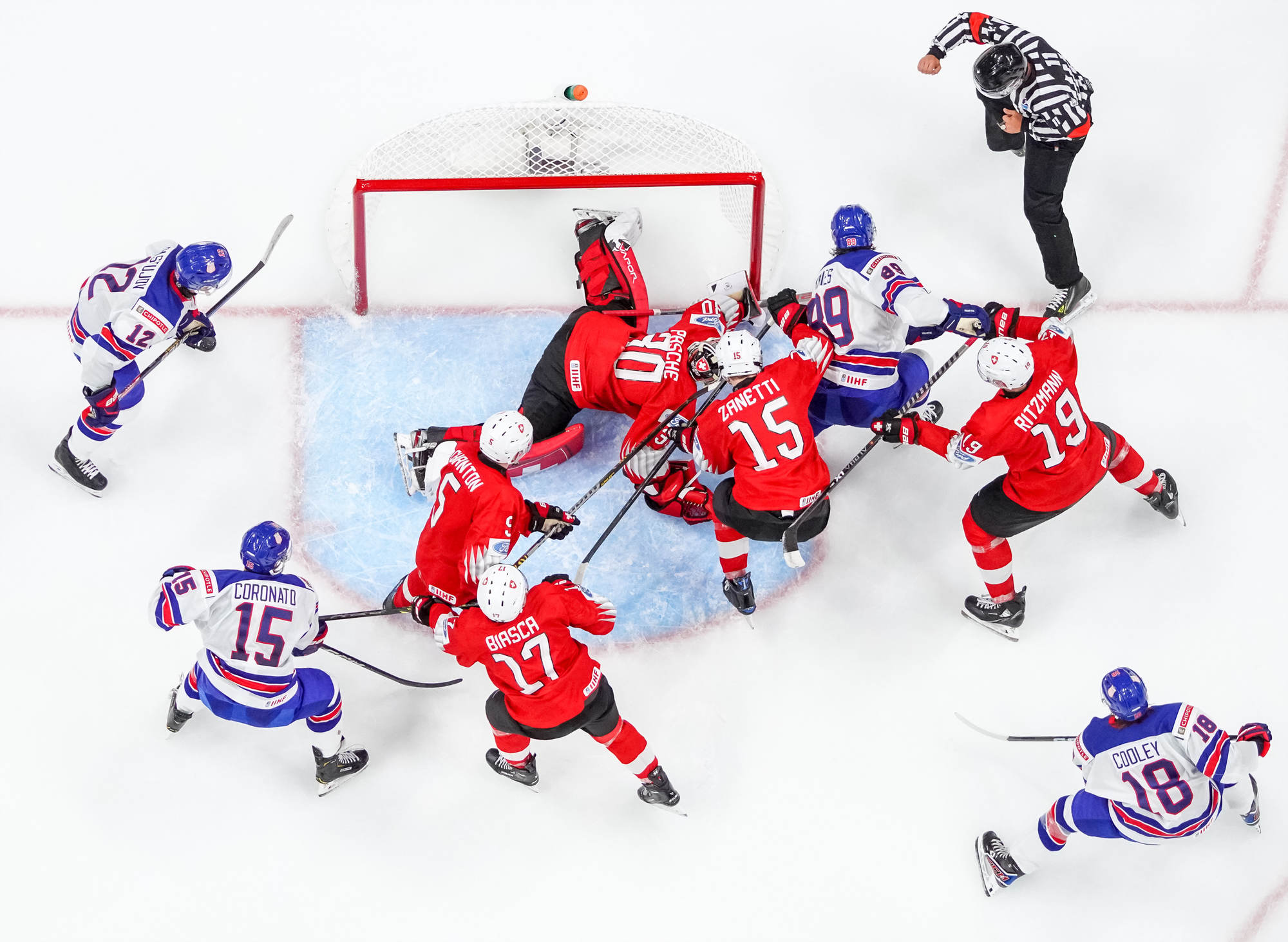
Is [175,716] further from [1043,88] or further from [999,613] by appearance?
[1043,88]

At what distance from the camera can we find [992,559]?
213 inches

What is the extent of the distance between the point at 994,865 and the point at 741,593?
146 cm

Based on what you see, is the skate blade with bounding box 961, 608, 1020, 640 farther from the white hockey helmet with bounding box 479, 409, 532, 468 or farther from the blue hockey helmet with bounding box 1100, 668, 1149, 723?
the white hockey helmet with bounding box 479, 409, 532, 468

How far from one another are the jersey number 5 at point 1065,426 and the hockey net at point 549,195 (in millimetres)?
1633

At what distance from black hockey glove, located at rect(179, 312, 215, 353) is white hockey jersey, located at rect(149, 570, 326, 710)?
124cm

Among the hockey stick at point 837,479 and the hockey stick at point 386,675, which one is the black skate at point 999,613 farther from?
the hockey stick at point 386,675

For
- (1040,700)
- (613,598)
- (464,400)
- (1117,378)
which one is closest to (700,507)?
(613,598)

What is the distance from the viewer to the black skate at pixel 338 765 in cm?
518

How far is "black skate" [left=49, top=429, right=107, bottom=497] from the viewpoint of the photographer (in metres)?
5.61

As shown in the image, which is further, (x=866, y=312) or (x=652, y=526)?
(x=652, y=526)

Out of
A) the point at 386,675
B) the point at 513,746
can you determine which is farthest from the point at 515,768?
the point at 386,675

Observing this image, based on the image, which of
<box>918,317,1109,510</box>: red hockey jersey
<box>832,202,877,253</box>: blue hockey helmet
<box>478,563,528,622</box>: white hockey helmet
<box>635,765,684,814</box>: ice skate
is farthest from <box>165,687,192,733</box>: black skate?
<box>832,202,877,253</box>: blue hockey helmet

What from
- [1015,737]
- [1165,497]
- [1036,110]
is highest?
[1036,110]

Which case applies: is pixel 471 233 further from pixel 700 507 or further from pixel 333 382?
pixel 700 507
